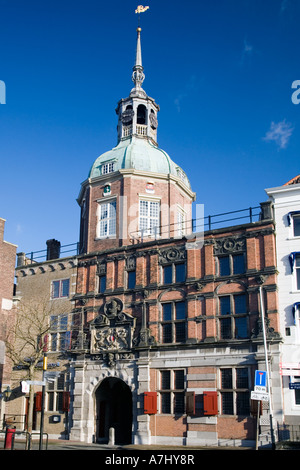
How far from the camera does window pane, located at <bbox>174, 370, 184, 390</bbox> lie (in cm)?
3170

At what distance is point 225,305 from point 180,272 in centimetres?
405

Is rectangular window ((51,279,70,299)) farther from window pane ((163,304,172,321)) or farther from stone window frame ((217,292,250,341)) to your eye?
stone window frame ((217,292,250,341))

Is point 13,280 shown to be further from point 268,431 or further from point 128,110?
point 268,431

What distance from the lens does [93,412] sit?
3444 cm

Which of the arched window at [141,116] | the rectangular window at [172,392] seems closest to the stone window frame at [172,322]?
the rectangular window at [172,392]

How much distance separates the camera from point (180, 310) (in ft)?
110

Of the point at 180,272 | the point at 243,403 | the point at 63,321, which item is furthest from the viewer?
the point at 63,321

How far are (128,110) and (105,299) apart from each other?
A: 1816 cm

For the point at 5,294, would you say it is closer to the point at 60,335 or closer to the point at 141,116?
the point at 60,335

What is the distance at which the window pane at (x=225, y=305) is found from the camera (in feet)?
104

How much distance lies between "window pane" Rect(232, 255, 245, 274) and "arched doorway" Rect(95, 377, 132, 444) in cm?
1163

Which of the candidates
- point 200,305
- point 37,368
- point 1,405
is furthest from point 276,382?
point 1,405

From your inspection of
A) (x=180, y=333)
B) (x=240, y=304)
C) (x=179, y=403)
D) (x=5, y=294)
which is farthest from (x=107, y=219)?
(x=179, y=403)

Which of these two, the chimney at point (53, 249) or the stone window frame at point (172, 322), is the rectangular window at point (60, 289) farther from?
the stone window frame at point (172, 322)
